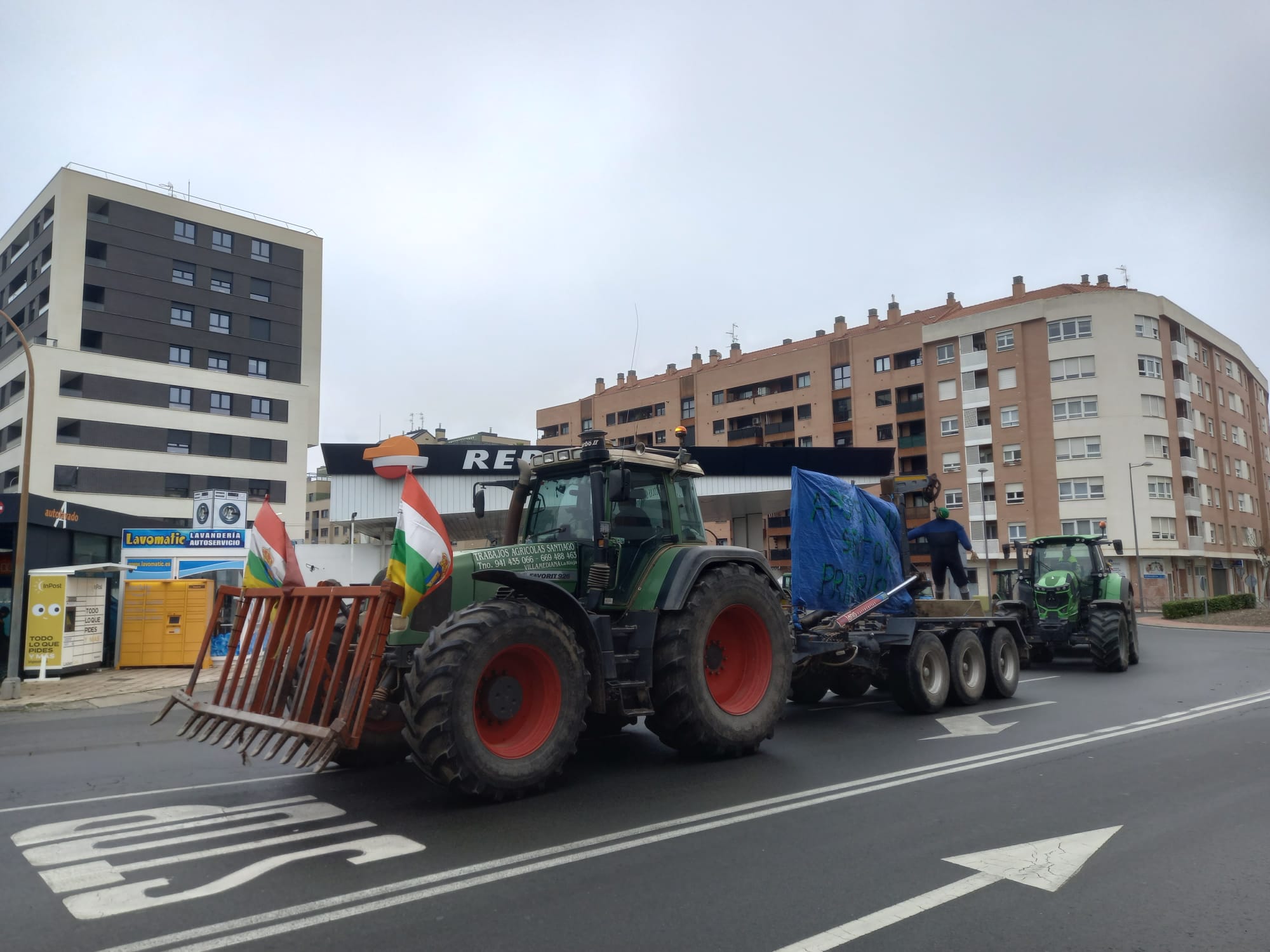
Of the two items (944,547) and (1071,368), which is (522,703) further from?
(1071,368)

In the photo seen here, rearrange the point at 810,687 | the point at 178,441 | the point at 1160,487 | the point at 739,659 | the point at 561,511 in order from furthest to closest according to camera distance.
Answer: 1. the point at 1160,487
2. the point at 178,441
3. the point at 810,687
4. the point at 739,659
5. the point at 561,511

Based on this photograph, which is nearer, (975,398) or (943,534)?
(943,534)

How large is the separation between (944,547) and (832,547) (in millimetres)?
2801

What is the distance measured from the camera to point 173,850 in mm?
5203

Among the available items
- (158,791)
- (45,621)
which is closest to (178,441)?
(45,621)

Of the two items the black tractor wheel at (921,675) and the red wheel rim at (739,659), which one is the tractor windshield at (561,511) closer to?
the red wheel rim at (739,659)

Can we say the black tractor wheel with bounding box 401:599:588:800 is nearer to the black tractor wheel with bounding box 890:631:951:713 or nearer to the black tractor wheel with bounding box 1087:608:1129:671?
the black tractor wheel with bounding box 890:631:951:713

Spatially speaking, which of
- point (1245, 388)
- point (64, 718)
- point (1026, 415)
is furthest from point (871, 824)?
Answer: point (1245, 388)

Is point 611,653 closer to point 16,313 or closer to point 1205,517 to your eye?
point 16,313

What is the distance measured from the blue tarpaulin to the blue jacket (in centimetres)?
170

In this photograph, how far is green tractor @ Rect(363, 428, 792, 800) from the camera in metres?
5.87

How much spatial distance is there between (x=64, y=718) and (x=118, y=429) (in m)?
40.7

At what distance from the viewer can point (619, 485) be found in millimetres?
7531

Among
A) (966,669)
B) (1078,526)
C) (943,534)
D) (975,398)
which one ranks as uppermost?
(975,398)
